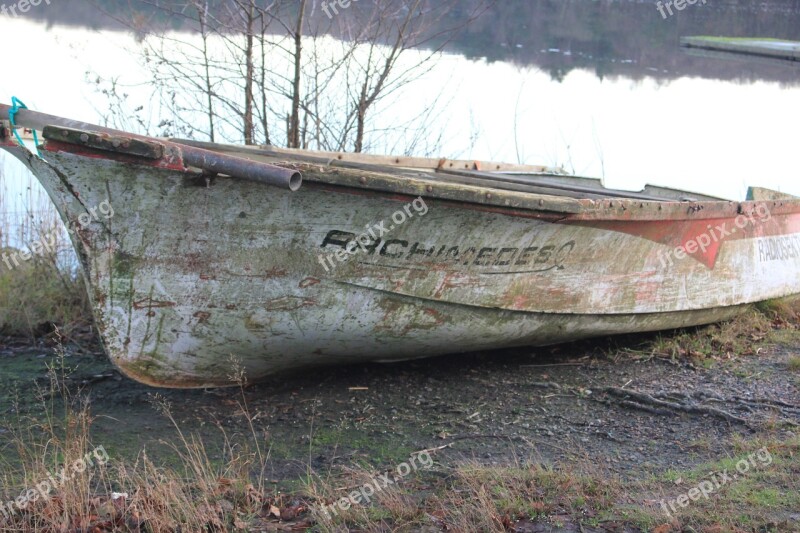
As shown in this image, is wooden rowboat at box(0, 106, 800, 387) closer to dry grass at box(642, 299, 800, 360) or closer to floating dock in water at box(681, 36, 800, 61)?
dry grass at box(642, 299, 800, 360)

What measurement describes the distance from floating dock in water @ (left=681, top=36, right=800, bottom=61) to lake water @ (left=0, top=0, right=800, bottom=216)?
32 cm

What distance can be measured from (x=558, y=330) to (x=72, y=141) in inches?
116

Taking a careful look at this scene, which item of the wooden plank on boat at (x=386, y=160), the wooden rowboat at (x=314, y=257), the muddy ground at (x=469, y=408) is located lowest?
the muddy ground at (x=469, y=408)

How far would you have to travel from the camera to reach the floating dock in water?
22203 mm

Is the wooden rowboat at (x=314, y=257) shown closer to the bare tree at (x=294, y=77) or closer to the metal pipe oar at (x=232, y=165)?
the metal pipe oar at (x=232, y=165)

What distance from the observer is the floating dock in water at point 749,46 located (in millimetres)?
22203

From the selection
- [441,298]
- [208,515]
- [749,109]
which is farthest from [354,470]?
[749,109]

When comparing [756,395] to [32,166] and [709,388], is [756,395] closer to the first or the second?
[709,388]

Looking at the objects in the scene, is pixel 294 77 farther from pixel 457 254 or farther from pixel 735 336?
pixel 735 336

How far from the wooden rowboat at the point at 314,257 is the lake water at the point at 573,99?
394 centimetres

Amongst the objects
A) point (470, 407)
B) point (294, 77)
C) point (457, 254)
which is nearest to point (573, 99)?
point (294, 77)

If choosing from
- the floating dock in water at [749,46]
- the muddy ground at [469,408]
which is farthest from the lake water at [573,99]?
the muddy ground at [469,408]

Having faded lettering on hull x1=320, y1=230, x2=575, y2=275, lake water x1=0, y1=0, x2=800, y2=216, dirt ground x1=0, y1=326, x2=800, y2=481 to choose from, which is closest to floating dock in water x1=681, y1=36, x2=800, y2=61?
lake water x1=0, y1=0, x2=800, y2=216

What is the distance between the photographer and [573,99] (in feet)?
51.3
